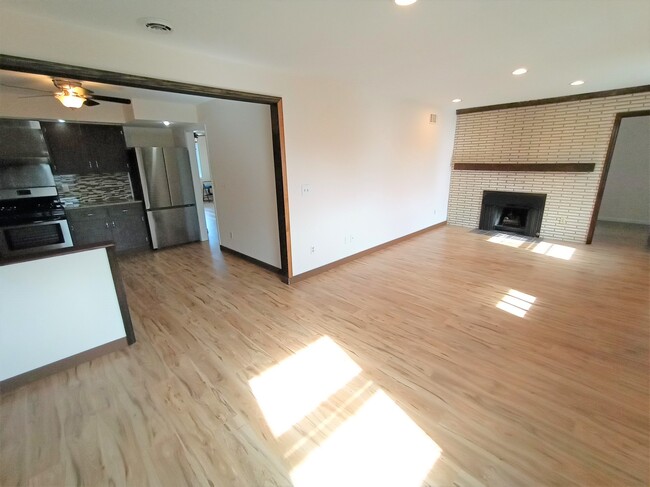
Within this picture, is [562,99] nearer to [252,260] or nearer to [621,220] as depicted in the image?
[621,220]

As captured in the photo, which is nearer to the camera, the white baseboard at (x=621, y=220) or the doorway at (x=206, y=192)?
the white baseboard at (x=621, y=220)

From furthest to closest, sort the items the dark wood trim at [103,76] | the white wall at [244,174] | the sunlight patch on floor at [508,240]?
the sunlight patch on floor at [508,240] < the white wall at [244,174] < the dark wood trim at [103,76]

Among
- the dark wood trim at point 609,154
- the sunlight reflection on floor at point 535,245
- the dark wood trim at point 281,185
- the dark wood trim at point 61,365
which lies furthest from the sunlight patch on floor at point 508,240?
the dark wood trim at point 61,365

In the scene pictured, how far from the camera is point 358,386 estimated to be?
1.99m

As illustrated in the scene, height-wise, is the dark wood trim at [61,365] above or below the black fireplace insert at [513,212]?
below

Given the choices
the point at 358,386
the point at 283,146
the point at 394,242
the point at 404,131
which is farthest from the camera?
the point at 394,242

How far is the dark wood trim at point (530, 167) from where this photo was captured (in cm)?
476

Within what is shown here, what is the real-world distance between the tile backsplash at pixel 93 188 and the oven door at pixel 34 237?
0.68 m

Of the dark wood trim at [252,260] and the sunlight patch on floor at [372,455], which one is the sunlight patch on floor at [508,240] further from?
the sunlight patch on floor at [372,455]

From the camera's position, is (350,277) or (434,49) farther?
(350,277)

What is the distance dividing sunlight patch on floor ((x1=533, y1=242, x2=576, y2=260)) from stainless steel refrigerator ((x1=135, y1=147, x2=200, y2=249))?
665 centimetres

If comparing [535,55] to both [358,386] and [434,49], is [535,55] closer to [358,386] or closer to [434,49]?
[434,49]

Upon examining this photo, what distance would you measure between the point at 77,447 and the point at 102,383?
1.82 feet

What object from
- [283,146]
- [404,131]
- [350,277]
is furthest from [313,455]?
[404,131]
